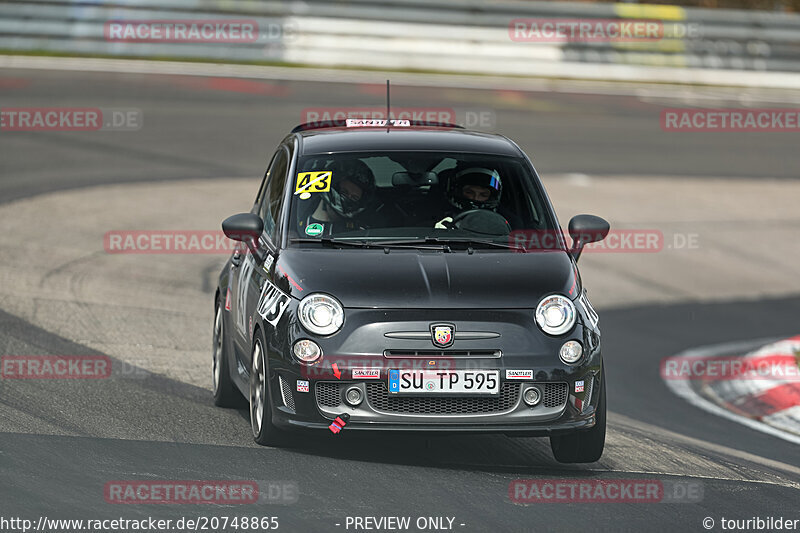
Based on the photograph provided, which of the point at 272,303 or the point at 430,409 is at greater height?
the point at 272,303

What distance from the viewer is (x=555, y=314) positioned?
21.8 feet

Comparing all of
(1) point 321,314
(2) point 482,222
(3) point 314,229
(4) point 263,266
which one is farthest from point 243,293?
(2) point 482,222

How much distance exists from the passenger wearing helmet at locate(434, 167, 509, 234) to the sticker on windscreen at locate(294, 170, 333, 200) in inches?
26.4

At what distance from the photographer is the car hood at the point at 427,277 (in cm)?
657

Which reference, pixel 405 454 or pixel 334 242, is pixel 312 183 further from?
pixel 405 454

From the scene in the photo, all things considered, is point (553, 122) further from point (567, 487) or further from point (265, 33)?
point (567, 487)

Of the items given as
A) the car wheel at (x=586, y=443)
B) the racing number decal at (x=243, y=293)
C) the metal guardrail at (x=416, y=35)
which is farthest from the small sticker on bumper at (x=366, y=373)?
the metal guardrail at (x=416, y=35)

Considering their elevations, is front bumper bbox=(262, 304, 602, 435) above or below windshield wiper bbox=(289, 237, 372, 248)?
below

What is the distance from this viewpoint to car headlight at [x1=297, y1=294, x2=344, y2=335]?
6523mm

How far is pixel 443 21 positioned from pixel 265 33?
3.30 metres

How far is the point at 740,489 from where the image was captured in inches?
260

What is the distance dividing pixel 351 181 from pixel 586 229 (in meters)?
1.32

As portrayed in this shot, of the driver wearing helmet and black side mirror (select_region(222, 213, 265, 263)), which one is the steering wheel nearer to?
the driver wearing helmet

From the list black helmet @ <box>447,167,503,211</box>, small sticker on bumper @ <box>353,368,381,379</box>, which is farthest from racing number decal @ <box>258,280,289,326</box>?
black helmet @ <box>447,167,503,211</box>
